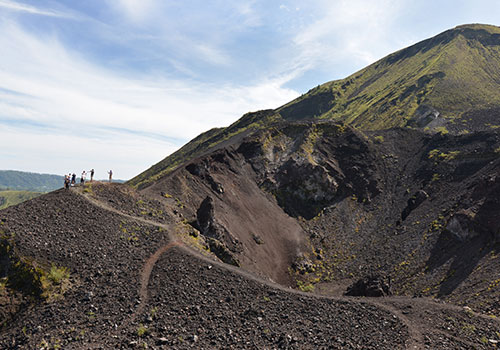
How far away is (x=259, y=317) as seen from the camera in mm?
20312

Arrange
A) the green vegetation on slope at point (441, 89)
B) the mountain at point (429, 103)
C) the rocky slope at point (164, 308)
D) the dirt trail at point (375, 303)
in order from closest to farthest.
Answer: the rocky slope at point (164, 308) < the dirt trail at point (375, 303) < the mountain at point (429, 103) < the green vegetation on slope at point (441, 89)

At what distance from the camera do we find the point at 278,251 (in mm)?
51594

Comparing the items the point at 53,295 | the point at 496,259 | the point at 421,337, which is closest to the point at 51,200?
the point at 53,295

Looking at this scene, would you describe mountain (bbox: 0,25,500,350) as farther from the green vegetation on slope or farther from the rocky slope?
the green vegetation on slope

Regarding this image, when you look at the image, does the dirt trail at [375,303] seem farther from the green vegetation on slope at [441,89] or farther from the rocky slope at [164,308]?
the green vegetation on slope at [441,89]

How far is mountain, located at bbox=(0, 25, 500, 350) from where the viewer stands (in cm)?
1892

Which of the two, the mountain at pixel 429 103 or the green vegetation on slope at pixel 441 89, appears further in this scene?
the green vegetation on slope at pixel 441 89

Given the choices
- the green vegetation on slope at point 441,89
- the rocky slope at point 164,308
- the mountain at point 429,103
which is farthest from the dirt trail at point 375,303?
the green vegetation on slope at point 441,89

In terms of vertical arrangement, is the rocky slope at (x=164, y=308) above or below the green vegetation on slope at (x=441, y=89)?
below

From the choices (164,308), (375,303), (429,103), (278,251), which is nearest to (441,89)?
(429,103)

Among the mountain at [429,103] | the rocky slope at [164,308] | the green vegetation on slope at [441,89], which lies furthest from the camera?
the green vegetation on slope at [441,89]

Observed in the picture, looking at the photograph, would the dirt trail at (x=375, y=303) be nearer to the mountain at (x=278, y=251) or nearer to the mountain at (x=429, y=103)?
the mountain at (x=278, y=251)

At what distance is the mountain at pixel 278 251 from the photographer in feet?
62.1

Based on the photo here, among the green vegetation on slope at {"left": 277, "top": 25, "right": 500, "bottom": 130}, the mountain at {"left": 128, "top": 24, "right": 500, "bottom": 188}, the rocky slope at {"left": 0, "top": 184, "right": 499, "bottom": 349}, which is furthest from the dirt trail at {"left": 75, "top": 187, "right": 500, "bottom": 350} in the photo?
the green vegetation on slope at {"left": 277, "top": 25, "right": 500, "bottom": 130}
